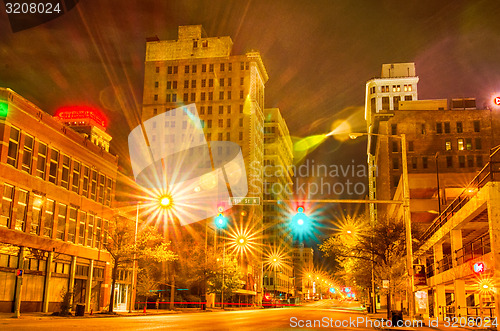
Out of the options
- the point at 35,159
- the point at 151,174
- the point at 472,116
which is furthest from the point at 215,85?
the point at 35,159

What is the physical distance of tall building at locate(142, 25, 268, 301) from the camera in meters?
136

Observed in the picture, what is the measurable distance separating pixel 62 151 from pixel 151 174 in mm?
86140

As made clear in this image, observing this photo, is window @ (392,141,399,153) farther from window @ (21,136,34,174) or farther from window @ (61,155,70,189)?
window @ (21,136,34,174)

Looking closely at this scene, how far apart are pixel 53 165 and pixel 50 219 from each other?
472 cm

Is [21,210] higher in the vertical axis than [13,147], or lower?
lower

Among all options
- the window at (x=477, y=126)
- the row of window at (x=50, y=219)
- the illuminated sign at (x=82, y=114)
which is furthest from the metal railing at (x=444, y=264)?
the illuminated sign at (x=82, y=114)

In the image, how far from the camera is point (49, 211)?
145ft

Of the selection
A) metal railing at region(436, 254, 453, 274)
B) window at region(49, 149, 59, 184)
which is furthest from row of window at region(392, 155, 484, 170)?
window at region(49, 149, 59, 184)

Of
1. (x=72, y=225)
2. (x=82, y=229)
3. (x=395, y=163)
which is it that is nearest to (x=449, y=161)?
(x=395, y=163)

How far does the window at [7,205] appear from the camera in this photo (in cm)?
3753

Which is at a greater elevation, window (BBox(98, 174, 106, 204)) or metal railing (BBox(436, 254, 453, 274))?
window (BBox(98, 174, 106, 204))

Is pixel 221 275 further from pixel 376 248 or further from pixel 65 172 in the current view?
pixel 65 172

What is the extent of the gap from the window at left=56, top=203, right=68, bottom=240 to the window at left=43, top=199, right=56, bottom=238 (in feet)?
3.33

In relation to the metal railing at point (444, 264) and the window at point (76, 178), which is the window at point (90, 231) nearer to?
the window at point (76, 178)
